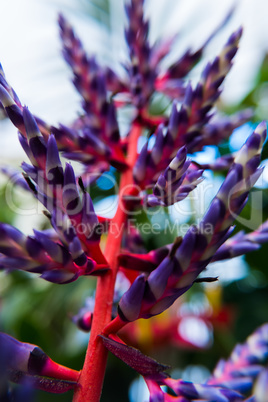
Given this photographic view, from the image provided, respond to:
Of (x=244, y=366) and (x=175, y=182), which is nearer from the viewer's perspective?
(x=175, y=182)

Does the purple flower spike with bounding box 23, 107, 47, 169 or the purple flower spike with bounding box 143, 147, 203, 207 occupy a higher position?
the purple flower spike with bounding box 23, 107, 47, 169

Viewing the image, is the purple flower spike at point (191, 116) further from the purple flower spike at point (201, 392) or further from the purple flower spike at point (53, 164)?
the purple flower spike at point (201, 392)

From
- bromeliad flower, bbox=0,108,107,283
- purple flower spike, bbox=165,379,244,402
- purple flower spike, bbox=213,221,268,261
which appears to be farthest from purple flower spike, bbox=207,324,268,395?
bromeliad flower, bbox=0,108,107,283

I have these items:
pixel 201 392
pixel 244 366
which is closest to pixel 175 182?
pixel 201 392

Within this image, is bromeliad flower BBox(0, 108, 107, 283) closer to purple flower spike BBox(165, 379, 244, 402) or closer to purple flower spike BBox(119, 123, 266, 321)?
purple flower spike BBox(119, 123, 266, 321)

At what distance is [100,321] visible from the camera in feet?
2.24

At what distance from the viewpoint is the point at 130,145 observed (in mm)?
1015

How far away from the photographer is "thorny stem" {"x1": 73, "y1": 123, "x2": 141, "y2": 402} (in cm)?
62

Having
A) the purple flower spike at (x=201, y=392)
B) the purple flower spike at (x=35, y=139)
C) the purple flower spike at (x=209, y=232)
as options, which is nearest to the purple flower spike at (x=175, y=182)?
the purple flower spike at (x=209, y=232)

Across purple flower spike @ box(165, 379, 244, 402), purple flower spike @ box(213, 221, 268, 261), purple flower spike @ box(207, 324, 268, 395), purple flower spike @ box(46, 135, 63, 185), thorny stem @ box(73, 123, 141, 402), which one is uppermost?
purple flower spike @ box(46, 135, 63, 185)

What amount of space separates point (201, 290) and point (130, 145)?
40.5 inches

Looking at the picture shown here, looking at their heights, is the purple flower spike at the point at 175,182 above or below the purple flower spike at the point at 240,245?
above

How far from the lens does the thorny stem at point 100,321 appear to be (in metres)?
0.62

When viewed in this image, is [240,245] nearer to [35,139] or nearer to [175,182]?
[175,182]
